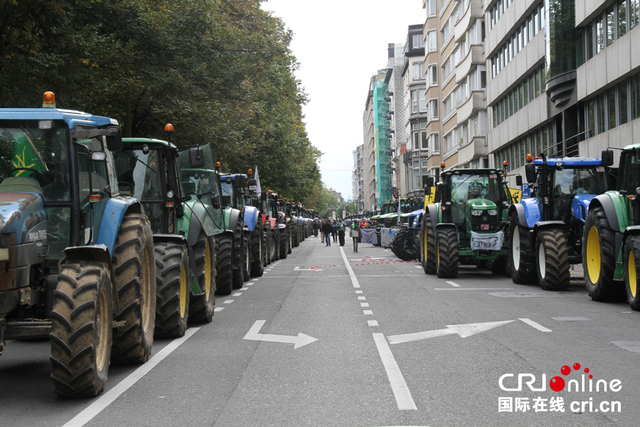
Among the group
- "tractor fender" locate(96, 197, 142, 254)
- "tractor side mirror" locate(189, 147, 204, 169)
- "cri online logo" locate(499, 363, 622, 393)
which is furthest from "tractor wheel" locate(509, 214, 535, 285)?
"tractor fender" locate(96, 197, 142, 254)

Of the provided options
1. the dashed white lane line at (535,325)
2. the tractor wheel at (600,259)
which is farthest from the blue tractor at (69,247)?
the tractor wheel at (600,259)

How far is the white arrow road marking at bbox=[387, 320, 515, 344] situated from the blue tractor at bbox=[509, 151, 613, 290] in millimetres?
4970

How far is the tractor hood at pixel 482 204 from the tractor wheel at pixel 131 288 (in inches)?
491

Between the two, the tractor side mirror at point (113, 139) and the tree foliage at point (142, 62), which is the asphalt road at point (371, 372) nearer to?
the tractor side mirror at point (113, 139)

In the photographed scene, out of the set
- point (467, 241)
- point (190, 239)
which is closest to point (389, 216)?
point (467, 241)

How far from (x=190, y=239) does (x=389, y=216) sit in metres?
27.5

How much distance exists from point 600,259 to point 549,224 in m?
2.64

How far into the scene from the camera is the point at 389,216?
3847 centimetres

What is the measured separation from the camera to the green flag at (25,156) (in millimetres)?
6773

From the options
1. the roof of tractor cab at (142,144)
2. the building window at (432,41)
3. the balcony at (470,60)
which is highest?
the building window at (432,41)

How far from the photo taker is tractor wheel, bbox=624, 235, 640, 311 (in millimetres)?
11492

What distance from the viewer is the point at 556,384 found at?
21.6 feet

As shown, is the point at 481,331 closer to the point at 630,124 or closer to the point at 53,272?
the point at 53,272

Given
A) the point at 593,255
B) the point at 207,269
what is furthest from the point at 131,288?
the point at 593,255
